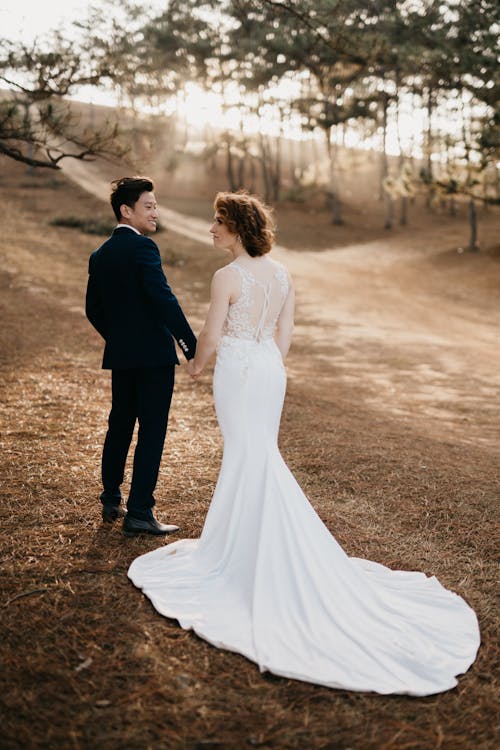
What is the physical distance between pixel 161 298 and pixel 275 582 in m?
1.81

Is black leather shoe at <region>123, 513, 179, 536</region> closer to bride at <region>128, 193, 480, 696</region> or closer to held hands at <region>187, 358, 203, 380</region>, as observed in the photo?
bride at <region>128, 193, 480, 696</region>

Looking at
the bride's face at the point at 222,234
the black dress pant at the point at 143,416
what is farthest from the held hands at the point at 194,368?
the bride's face at the point at 222,234

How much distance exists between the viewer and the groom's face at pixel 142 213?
425cm

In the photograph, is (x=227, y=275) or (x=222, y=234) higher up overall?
(x=222, y=234)

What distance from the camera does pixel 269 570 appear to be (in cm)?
347

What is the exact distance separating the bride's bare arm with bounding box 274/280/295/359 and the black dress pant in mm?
744

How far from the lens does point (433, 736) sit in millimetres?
2645

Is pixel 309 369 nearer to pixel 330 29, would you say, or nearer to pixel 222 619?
pixel 330 29

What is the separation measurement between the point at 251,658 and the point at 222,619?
1.10 ft

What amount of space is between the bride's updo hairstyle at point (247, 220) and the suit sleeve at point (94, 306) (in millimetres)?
1134

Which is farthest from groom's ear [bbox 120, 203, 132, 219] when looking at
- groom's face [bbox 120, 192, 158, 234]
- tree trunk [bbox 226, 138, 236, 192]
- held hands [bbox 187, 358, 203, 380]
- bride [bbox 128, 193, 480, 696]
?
tree trunk [bbox 226, 138, 236, 192]

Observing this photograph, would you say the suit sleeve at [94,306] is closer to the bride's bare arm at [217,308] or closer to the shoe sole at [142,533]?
the bride's bare arm at [217,308]

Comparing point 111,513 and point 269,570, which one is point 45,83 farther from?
point 269,570

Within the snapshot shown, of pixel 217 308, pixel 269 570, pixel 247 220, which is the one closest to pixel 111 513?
pixel 269 570
